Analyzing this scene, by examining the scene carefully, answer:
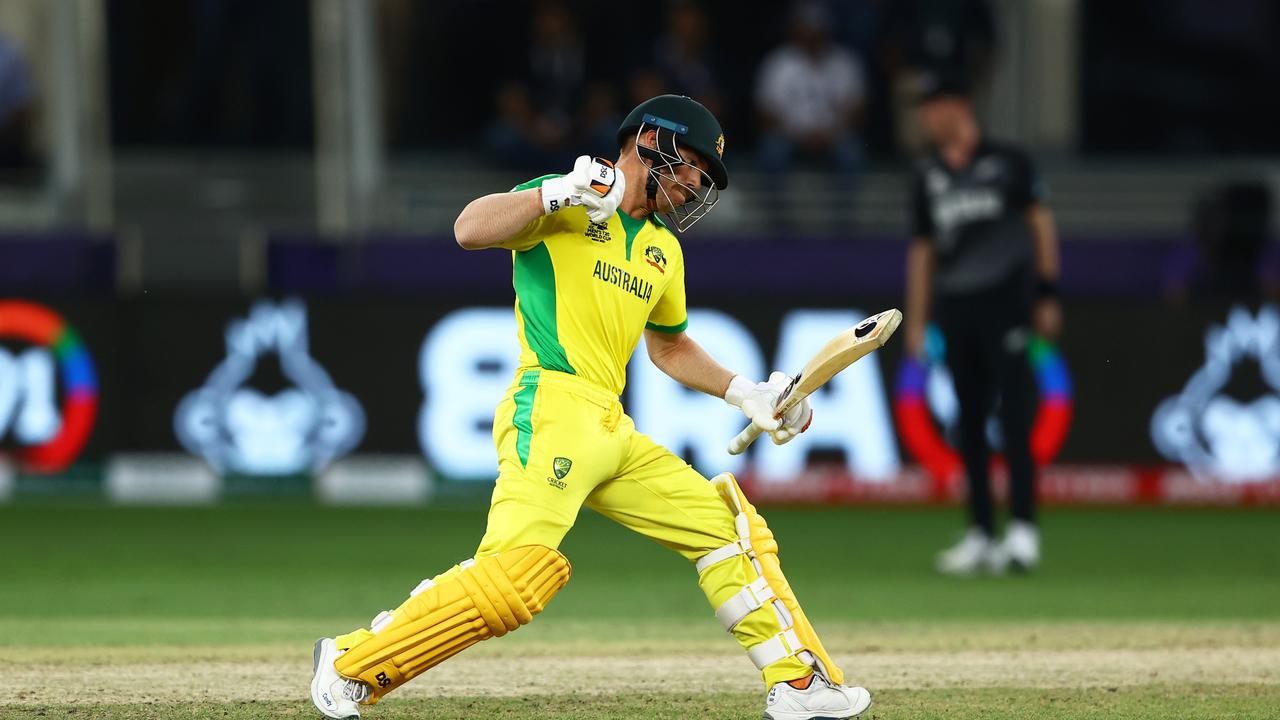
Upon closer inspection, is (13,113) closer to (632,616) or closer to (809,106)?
(809,106)

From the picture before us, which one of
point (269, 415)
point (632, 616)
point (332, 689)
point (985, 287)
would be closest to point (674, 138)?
point (332, 689)

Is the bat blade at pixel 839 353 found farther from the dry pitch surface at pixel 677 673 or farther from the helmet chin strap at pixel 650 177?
the dry pitch surface at pixel 677 673

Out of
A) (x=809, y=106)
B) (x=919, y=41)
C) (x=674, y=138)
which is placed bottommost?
(x=809, y=106)

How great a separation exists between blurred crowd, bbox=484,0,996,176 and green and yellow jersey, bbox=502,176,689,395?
8590 mm

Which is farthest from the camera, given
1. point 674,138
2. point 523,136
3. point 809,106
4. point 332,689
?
point 809,106

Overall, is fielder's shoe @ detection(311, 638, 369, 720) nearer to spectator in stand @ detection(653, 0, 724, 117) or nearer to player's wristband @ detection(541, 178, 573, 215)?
player's wristband @ detection(541, 178, 573, 215)

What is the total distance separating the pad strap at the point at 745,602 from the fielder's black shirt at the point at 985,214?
386 centimetres

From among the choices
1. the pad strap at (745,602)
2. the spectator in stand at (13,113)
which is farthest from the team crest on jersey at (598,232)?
the spectator in stand at (13,113)

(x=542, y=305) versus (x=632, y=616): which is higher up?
(x=542, y=305)

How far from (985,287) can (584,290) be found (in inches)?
155

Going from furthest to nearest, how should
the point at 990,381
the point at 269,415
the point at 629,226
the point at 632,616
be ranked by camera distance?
the point at 269,415
the point at 990,381
the point at 632,616
the point at 629,226

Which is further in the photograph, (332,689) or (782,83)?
(782,83)

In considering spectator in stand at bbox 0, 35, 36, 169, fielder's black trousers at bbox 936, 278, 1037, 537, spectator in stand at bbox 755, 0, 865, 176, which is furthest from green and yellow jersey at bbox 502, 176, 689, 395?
spectator in stand at bbox 0, 35, 36, 169

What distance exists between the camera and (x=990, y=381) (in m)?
8.84
